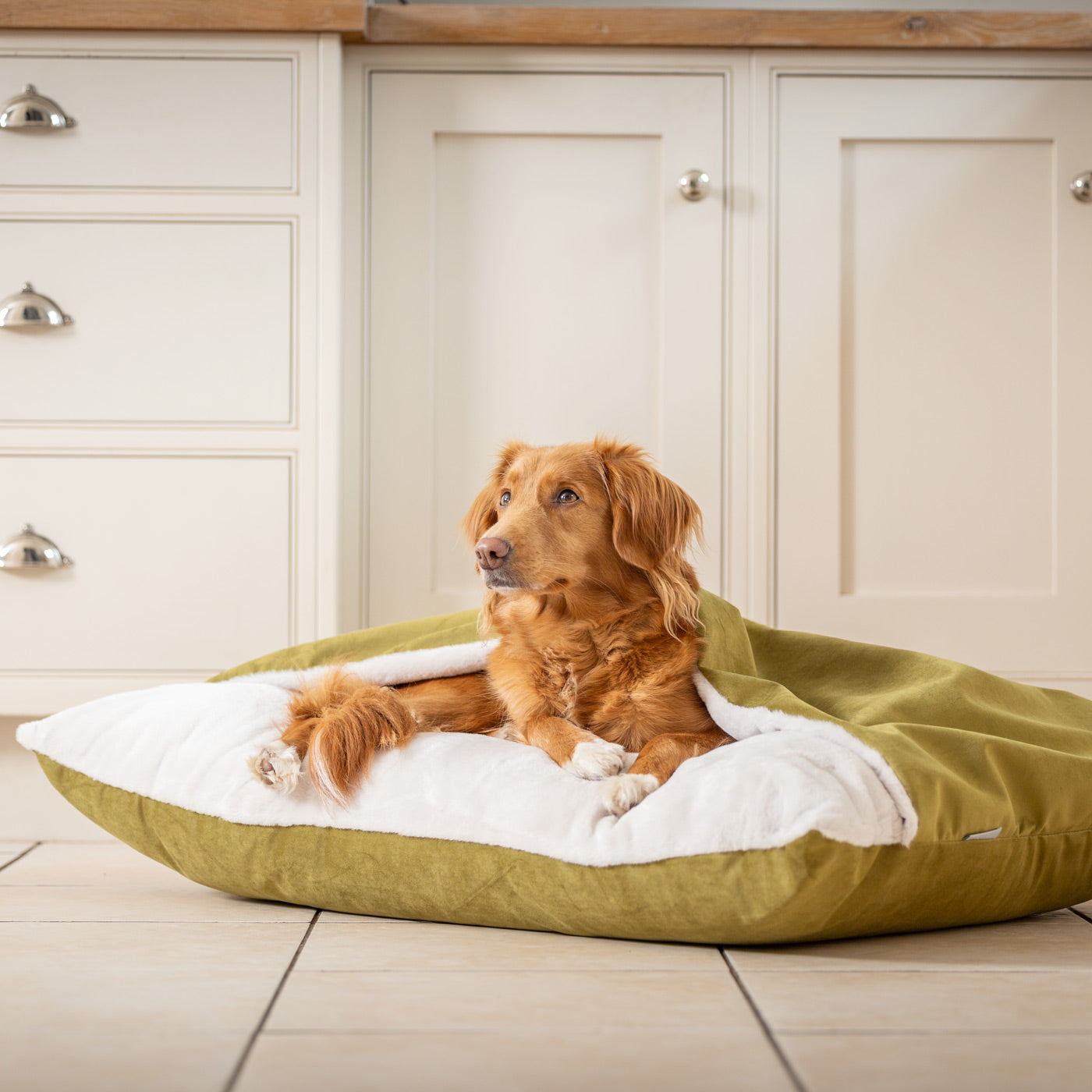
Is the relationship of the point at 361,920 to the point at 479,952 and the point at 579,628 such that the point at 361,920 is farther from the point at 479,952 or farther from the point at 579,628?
the point at 579,628

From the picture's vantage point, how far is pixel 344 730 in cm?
134

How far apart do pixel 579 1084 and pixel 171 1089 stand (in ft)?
1.04

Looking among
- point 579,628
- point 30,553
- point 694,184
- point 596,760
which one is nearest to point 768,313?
point 694,184

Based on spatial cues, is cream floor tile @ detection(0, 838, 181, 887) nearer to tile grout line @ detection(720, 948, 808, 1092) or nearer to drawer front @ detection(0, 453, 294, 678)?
drawer front @ detection(0, 453, 294, 678)

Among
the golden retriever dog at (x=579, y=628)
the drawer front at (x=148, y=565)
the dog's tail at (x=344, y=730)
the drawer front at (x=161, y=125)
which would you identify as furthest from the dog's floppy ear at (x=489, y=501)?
the drawer front at (x=161, y=125)

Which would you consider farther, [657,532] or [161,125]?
[161,125]

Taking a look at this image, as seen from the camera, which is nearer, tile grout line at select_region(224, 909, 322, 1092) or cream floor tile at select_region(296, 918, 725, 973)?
tile grout line at select_region(224, 909, 322, 1092)

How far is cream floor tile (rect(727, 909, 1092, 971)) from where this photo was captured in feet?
3.76

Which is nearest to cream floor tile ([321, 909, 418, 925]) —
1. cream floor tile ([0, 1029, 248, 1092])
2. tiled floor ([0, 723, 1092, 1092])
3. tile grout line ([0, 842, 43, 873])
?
tiled floor ([0, 723, 1092, 1092])

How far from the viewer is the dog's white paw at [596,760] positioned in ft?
4.24

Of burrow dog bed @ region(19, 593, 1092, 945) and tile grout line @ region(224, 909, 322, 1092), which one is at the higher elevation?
burrow dog bed @ region(19, 593, 1092, 945)

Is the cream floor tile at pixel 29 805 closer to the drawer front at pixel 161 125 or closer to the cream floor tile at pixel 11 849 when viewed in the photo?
the cream floor tile at pixel 11 849

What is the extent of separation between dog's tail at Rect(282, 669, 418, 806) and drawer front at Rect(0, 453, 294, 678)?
0.57m

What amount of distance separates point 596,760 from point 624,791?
8cm
